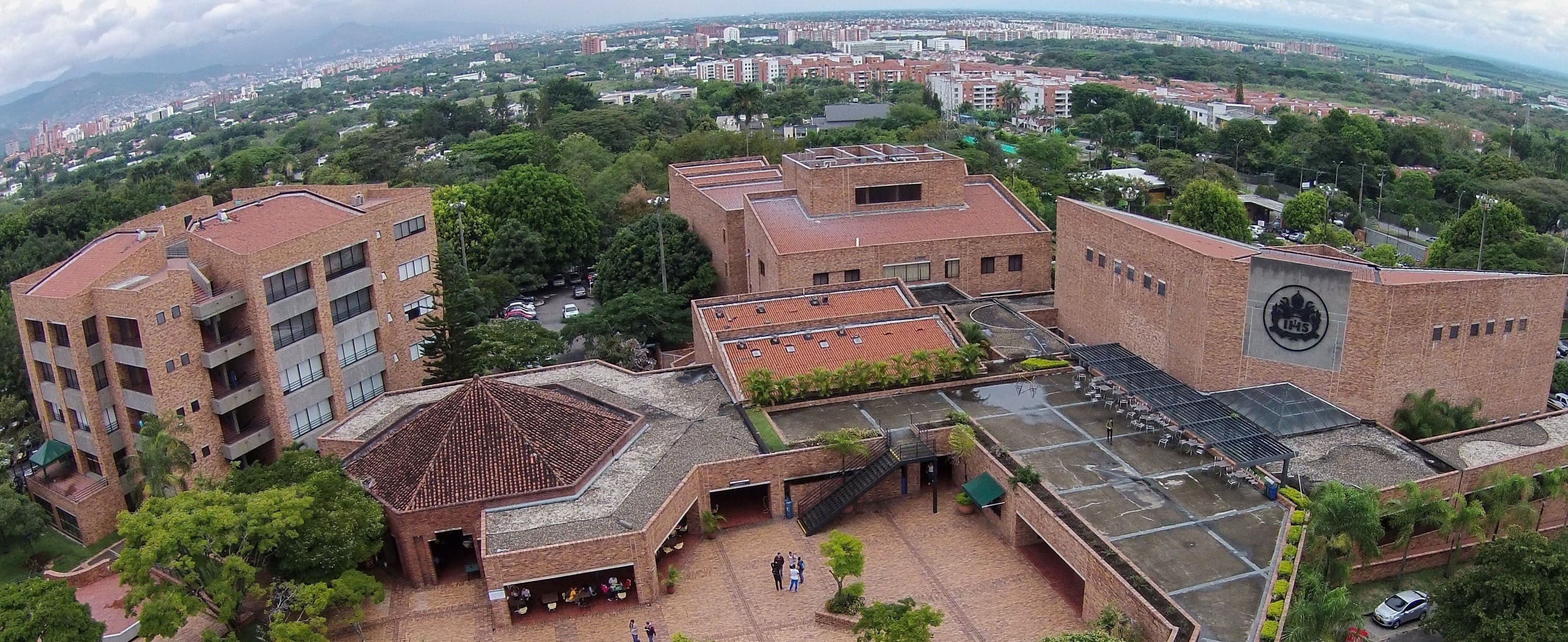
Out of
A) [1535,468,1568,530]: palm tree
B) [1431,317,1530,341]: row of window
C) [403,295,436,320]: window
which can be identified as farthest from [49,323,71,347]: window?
[1535,468,1568,530]: palm tree

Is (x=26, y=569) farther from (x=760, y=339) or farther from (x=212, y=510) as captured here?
(x=760, y=339)

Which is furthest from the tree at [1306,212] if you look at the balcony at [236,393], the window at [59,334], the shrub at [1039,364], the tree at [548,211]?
the window at [59,334]

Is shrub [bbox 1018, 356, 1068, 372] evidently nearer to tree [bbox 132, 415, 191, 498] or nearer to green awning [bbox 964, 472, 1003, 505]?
green awning [bbox 964, 472, 1003, 505]

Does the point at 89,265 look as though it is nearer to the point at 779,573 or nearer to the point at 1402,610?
the point at 779,573

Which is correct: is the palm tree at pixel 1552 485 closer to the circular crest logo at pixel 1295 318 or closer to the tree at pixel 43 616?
Answer: the circular crest logo at pixel 1295 318

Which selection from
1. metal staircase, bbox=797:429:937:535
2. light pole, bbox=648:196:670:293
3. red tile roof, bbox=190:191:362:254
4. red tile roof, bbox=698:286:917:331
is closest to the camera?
metal staircase, bbox=797:429:937:535

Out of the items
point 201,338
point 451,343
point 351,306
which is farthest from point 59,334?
point 451,343

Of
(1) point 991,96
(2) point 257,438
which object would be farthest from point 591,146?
(1) point 991,96
